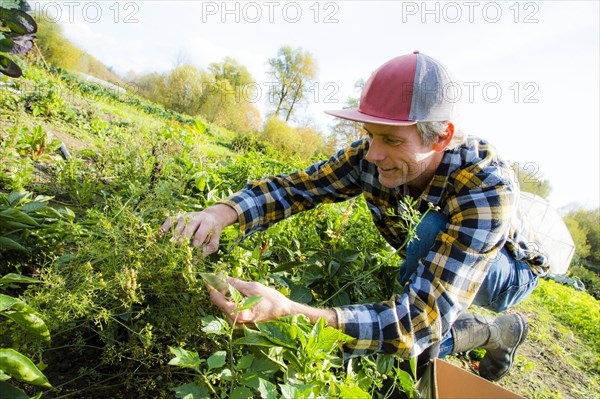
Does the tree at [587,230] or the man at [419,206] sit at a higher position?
the man at [419,206]

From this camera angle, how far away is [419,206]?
1.64 metres

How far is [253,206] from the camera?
62.4 inches

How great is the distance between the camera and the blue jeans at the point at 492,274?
4.97 ft

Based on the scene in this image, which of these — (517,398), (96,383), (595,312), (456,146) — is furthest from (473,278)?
(595,312)

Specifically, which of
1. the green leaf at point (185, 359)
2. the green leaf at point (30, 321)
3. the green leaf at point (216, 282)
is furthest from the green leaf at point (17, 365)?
the green leaf at point (216, 282)

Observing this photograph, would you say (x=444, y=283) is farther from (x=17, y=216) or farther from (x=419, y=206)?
(x=17, y=216)

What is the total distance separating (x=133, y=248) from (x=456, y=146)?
115cm

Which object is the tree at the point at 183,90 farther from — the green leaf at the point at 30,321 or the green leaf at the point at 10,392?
the green leaf at the point at 10,392

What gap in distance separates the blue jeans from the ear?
235 millimetres

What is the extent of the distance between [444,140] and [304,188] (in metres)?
0.63

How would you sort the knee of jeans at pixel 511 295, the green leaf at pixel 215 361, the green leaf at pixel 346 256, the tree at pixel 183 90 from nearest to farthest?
1. the green leaf at pixel 215 361
2. the green leaf at pixel 346 256
3. the knee of jeans at pixel 511 295
4. the tree at pixel 183 90

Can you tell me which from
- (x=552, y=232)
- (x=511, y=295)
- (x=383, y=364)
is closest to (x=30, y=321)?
(x=383, y=364)

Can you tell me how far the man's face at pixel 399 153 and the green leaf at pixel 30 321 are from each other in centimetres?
108

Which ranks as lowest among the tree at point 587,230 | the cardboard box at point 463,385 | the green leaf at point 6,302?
the tree at point 587,230
